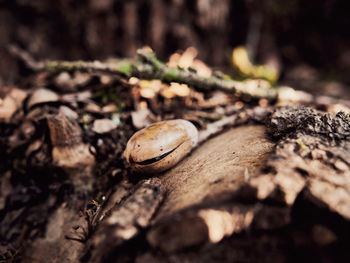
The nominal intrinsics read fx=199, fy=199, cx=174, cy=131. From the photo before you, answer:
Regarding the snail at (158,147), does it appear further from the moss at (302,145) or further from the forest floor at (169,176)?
the moss at (302,145)

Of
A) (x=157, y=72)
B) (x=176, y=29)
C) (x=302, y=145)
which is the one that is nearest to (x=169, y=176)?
(x=302, y=145)

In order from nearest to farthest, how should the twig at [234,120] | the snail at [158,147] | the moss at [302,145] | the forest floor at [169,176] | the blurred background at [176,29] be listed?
the forest floor at [169,176] < the moss at [302,145] < the snail at [158,147] < the twig at [234,120] < the blurred background at [176,29]

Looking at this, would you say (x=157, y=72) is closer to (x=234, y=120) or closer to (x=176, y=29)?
(x=234, y=120)

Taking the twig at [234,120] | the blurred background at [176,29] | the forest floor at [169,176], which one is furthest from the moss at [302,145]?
the blurred background at [176,29]

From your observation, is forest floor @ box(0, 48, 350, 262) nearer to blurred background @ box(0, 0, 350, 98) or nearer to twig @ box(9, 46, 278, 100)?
twig @ box(9, 46, 278, 100)

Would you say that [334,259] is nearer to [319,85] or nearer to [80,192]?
[80,192]

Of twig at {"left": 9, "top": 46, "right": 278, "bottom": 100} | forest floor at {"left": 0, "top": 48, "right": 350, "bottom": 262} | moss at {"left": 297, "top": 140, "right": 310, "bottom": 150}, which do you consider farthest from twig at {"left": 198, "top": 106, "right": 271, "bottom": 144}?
moss at {"left": 297, "top": 140, "right": 310, "bottom": 150}

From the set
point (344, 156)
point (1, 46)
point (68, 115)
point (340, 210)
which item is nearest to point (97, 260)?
point (340, 210)
